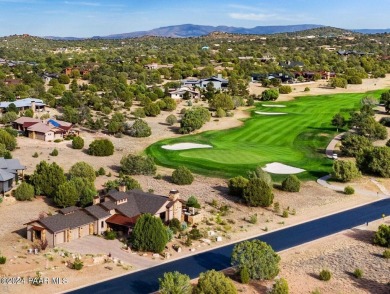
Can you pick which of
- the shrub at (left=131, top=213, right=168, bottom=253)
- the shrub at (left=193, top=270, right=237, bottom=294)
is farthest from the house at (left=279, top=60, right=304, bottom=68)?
the shrub at (left=193, top=270, right=237, bottom=294)

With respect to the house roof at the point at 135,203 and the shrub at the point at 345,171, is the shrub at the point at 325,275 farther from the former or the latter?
the shrub at the point at 345,171

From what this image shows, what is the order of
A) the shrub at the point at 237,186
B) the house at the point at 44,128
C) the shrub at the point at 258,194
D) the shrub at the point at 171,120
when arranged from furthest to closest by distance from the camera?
the shrub at the point at 171,120 → the house at the point at 44,128 → the shrub at the point at 237,186 → the shrub at the point at 258,194

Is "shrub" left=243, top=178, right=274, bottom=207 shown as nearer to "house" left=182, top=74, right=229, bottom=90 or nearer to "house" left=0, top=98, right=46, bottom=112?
"house" left=0, top=98, right=46, bottom=112

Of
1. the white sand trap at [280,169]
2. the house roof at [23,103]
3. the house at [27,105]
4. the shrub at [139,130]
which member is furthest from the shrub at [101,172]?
the house roof at [23,103]

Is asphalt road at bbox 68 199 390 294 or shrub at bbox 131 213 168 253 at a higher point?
shrub at bbox 131 213 168 253

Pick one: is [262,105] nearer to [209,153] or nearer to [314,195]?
[209,153]

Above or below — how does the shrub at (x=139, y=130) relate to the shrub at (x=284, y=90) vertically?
below

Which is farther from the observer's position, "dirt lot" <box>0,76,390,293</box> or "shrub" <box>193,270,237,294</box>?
"dirt lot" <box>0,76,390,293</box>
